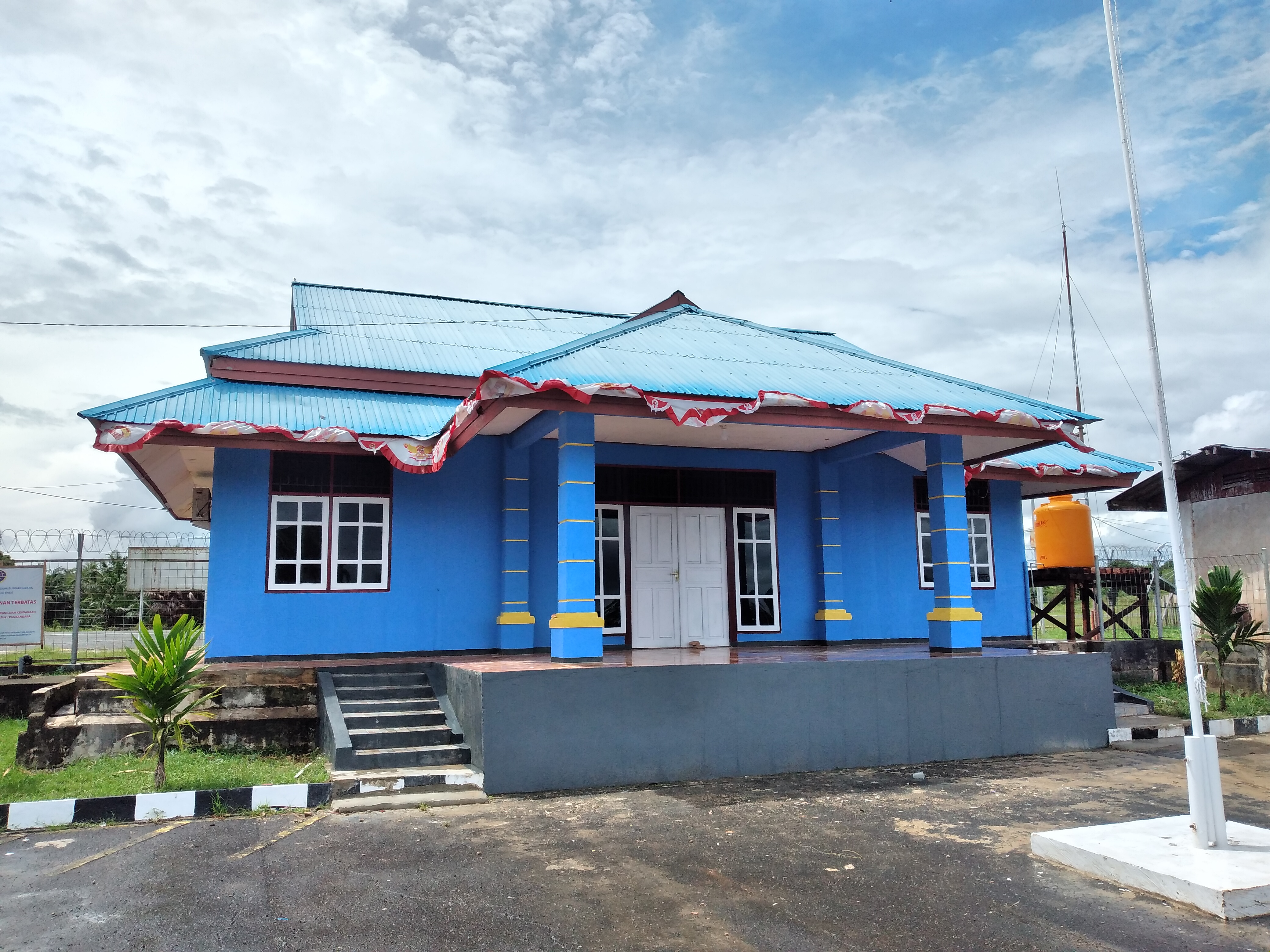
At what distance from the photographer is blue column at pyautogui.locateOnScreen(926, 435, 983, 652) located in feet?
31.9

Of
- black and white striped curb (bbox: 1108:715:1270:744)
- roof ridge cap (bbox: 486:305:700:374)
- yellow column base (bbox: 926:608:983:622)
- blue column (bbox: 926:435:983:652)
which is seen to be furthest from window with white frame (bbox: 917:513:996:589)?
roof ridge cap (bbox: 486:305:700:374)

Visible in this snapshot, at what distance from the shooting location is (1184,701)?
11969 millimetres

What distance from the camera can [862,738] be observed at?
8406 millimetres

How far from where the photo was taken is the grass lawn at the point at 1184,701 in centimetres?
1113

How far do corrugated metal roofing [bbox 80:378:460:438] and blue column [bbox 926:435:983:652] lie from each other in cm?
546

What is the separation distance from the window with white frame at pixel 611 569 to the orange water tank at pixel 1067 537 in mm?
7762

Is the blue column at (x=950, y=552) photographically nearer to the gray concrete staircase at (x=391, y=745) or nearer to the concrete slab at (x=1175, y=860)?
the concrete slab at (x=1175, y=860)

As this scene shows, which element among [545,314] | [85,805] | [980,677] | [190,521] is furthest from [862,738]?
[190,521]

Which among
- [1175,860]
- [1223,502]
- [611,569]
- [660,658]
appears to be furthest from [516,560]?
[1223,502]

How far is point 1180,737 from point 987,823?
16.0 ft

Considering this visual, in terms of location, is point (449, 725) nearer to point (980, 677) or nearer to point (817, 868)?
point (817, 868)

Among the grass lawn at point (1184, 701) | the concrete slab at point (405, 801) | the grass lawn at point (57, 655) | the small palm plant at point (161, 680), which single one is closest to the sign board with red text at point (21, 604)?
the grass lawn at point (57, 655)

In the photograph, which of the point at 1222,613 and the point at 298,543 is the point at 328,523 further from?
the point at 1222,613

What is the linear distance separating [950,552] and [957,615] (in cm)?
69
